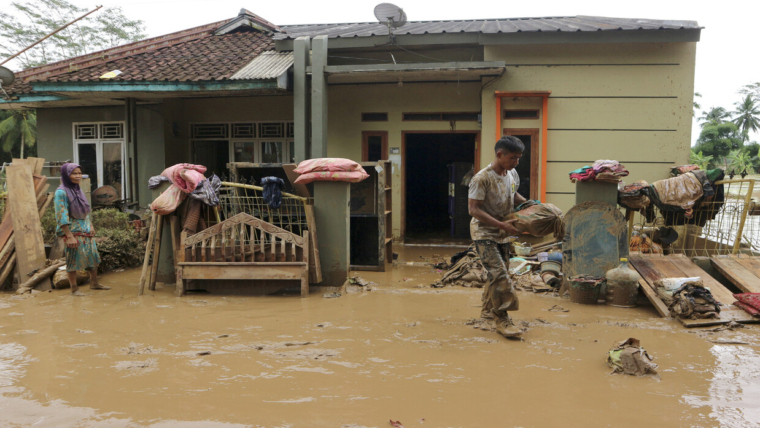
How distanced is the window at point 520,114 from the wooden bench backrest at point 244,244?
5.57 meters

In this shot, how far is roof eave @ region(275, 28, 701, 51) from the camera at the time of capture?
952 cm

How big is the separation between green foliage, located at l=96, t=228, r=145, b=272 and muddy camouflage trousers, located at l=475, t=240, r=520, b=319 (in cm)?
620

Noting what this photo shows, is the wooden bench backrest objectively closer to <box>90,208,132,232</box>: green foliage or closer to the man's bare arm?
the man's bare arm

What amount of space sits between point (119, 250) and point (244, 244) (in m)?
3.16

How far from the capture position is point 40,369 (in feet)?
13.2

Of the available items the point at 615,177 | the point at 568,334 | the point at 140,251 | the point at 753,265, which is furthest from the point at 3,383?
the point at 753,265

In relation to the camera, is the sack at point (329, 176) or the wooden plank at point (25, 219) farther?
the wooden plank at point (25, 219)

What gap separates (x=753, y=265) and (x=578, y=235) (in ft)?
7.64

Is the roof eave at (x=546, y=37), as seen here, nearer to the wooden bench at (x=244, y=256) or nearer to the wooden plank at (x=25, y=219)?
the wooden bench at (x=244, y=256)

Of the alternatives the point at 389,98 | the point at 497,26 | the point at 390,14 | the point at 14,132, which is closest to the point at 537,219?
the point at 390,14

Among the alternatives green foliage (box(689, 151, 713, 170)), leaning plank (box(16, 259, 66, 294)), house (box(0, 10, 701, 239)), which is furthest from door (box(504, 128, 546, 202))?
green foliage (box(689, 151, 713, 170))

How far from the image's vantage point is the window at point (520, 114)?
10.4 meters

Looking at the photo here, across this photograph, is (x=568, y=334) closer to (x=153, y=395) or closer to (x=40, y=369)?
(x=153, y=395)

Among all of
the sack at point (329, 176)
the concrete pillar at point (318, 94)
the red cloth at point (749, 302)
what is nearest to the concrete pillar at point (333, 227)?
the sack at point (329, 176)
